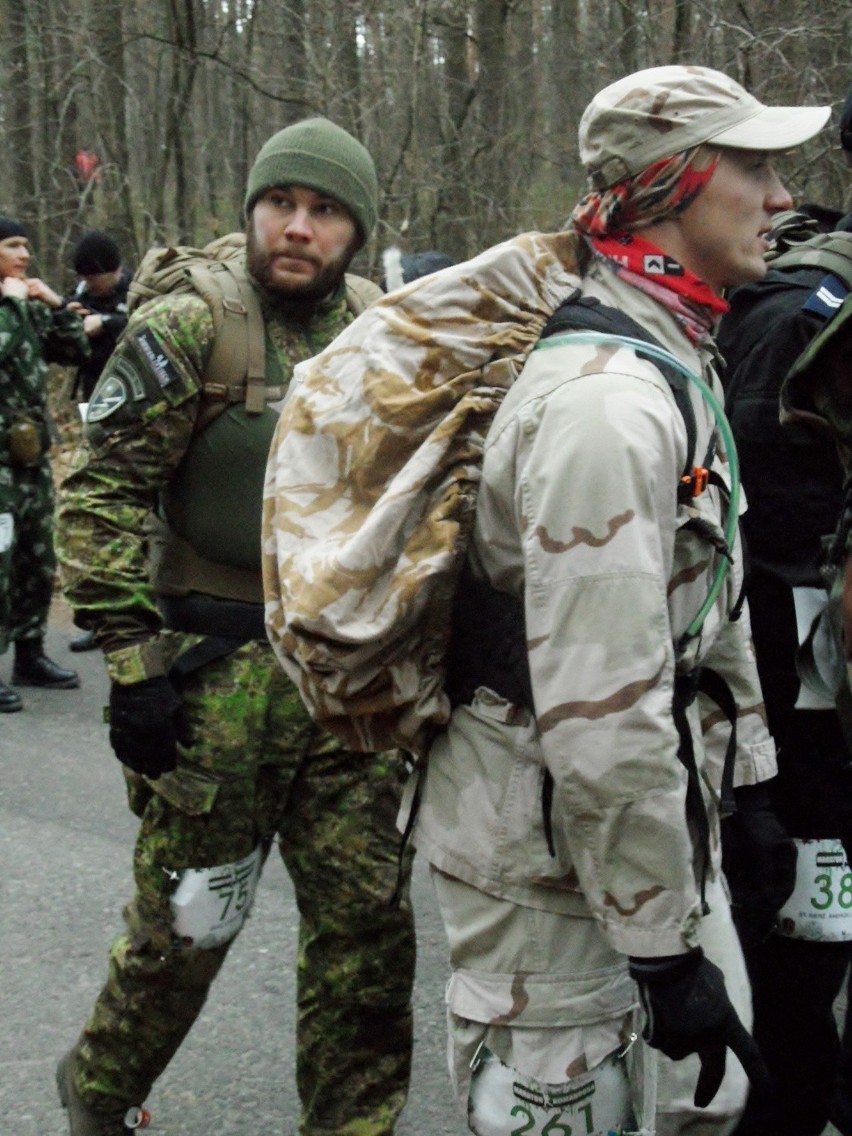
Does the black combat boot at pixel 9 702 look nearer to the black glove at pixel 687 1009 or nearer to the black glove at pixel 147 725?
the black glove at pixel 147 725

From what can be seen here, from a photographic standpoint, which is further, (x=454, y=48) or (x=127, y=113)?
(x=127, y=113)

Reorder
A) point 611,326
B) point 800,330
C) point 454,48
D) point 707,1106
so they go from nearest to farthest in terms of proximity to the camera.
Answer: point 611,326 < point 707,1106 < point 800,330 < point 454,48

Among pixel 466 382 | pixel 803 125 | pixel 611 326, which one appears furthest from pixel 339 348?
pixel 803 125

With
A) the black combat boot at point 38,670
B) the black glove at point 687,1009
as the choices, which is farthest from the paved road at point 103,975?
the black glove at point 687,1009

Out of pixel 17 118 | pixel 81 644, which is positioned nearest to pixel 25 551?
pixel 81 644

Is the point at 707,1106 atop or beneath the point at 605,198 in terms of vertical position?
beneath

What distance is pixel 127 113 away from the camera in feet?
50.1

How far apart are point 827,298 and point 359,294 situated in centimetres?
109

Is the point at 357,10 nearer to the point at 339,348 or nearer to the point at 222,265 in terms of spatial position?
the point at 222,265

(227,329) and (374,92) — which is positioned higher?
(227,329)

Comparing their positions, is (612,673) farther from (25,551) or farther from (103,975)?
(25,551)

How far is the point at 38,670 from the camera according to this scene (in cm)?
749

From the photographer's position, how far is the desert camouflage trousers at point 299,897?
3.14m

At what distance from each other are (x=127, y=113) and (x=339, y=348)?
45.1 feet
